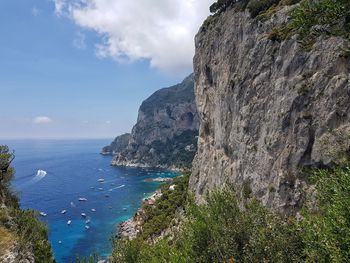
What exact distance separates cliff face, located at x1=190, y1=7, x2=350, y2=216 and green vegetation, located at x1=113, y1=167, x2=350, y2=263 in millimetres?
9269

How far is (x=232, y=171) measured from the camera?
6072 centimetres

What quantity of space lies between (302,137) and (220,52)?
35691mm

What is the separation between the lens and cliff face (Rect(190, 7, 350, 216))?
133ft

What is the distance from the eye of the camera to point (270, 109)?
50625 mm

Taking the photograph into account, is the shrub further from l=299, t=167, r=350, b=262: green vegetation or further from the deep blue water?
the deep blue water

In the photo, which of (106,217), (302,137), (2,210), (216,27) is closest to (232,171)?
(302,137)

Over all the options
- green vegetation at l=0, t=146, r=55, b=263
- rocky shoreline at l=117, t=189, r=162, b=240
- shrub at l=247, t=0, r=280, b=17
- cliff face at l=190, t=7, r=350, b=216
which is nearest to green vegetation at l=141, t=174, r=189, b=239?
rocky shoreline at l=117, t=189, r=162, b=240

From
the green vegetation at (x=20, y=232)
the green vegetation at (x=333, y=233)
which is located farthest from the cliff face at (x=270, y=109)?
the green vegetation at (x=20, y=232)

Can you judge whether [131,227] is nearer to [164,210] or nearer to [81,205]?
[164,210]

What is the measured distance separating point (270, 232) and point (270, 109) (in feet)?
103

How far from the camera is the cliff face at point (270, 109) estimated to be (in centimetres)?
4056

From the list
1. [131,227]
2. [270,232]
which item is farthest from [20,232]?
[131,227]

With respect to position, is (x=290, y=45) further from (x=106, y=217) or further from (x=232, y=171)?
(x=106, y=217)

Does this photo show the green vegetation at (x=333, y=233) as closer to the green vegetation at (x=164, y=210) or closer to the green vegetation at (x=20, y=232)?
the green vegetation at (x=20, y=232)
